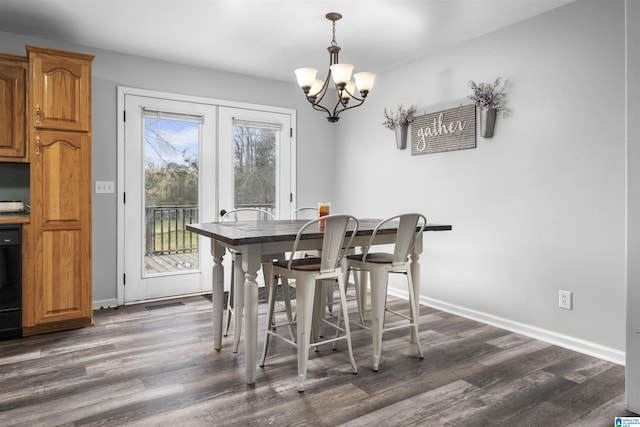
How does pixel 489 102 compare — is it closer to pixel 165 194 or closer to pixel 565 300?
pixel 565 300

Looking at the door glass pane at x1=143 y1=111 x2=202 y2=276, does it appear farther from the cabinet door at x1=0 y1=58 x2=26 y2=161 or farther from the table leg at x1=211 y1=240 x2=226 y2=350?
the table leg at x1=211 y1=240 x2=226 y2=350

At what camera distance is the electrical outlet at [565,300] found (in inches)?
119

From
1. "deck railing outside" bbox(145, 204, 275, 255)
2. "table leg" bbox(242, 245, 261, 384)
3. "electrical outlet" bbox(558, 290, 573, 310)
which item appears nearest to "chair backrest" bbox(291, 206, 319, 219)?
"deck railing outside" bbox(145, 204, 275, 255)

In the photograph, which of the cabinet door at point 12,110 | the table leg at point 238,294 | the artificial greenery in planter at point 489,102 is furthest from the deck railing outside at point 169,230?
the artificial greenery in planter at point 489,102

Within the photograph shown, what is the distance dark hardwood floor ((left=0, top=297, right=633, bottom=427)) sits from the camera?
6.65ft

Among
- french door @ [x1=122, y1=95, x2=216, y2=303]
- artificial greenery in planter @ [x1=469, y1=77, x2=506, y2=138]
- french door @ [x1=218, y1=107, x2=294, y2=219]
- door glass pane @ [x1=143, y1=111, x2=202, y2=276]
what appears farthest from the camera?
french door @ [x1=218, y1=107, x2=294, y2=219]

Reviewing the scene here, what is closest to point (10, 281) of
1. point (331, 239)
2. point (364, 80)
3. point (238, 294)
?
point (238, 294)

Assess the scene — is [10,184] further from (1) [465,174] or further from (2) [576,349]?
(2) [576,349]

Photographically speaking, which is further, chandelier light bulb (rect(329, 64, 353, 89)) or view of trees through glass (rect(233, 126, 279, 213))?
view of trees through glass (rect(233, 126, 279, 213))

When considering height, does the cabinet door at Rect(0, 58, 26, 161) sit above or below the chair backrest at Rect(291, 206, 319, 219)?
above

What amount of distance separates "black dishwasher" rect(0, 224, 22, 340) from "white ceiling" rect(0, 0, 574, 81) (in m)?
1.67

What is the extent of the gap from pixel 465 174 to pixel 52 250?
3459mm

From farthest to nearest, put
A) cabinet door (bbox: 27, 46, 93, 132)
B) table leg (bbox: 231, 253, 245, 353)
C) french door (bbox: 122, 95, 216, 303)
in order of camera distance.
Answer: french door (bbox: 122, 95, 216, 303), cabinet door (bbox: 27, 46, 93, 132), table leg (bbox: 231, 253, 245, 353)

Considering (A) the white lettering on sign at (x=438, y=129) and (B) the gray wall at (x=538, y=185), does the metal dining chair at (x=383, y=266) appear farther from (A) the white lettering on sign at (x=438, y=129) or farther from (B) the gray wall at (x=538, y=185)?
(A) the white lettering on sign at (x=438, y=129)
